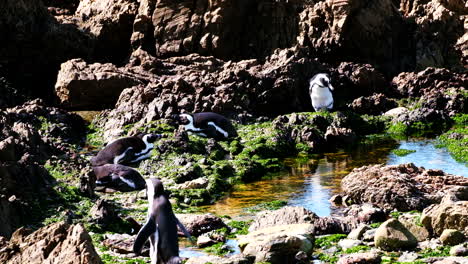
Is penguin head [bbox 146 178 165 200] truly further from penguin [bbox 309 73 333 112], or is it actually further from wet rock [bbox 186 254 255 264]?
penguin [bbox 309 73 333 112]

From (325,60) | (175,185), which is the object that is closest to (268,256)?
(175,185)

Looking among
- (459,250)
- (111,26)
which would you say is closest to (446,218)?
(459,250)

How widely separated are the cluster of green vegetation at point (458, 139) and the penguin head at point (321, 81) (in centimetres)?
370

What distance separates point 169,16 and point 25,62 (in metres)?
5.56

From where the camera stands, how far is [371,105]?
72.3ft

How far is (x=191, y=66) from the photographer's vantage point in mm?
23766

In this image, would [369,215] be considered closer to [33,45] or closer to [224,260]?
[224,260]

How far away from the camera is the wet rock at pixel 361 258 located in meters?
8.36

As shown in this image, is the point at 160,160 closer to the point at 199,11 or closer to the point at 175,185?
the point at 175,185

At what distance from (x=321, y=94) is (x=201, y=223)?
11054mm

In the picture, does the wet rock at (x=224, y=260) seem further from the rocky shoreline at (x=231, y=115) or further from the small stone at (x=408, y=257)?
the small stone at (x=408, y=257)

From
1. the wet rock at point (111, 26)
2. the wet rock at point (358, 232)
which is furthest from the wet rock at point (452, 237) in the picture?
the wet rock at point (111, 26)

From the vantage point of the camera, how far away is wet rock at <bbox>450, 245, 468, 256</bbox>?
8.51 meters

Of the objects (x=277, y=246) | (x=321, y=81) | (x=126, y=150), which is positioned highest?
(x=321, y=81)
